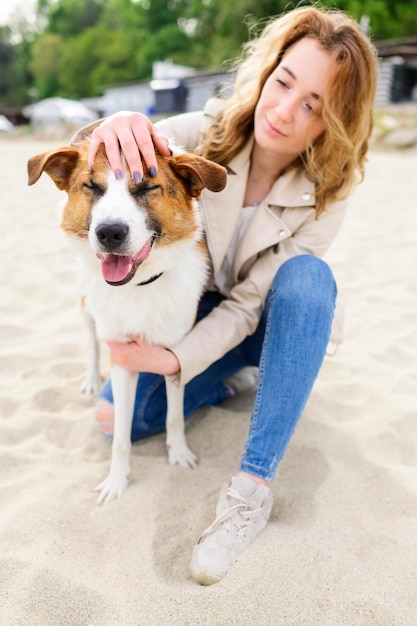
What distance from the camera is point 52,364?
2.74 meters

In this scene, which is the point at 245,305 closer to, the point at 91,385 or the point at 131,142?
the point at 131,142

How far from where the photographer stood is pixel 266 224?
212 centimetres

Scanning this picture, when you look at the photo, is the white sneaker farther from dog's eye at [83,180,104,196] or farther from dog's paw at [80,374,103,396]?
dog's eye at [83,180,104,196]

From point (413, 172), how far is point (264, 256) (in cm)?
820

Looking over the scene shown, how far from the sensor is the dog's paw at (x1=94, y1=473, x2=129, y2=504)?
187 cm

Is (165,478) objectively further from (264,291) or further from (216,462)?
(264,291)

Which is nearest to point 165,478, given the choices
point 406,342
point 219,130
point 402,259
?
point 219,130

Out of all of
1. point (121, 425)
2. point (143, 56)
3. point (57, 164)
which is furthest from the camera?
point (143, 56)

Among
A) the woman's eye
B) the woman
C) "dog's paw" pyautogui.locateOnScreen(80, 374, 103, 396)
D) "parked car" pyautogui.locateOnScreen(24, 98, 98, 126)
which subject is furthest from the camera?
"parked car" pyautogui.locateOnScreen(24, 98, 98, 126)

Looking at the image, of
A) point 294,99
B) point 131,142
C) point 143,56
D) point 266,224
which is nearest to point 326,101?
point 294,99

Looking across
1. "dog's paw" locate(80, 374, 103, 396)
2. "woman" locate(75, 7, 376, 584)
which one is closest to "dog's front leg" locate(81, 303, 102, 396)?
"dog's paw" locate(80, 374, 103, 396)

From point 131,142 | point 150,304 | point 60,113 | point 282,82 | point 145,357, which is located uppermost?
point 282,82

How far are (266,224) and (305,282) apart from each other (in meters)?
0.40

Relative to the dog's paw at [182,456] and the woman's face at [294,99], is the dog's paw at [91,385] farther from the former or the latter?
the woman's face at [294,99]
